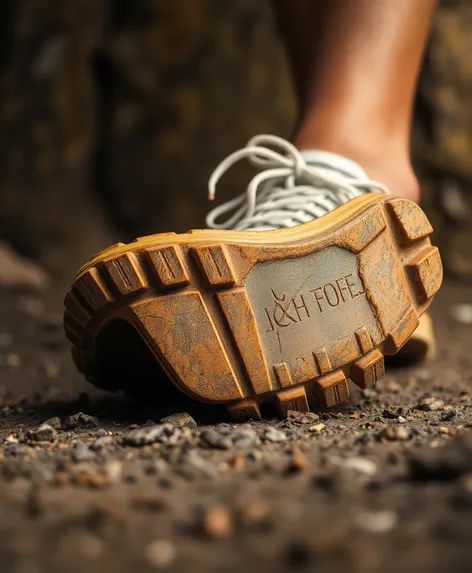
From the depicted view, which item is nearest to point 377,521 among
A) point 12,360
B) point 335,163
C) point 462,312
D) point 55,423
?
point 55,423

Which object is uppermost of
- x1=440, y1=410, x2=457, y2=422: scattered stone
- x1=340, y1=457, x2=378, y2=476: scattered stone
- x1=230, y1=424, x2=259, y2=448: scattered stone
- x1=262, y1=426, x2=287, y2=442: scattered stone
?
x1=230, y1=424, x2=259, y2=448: scattered stone

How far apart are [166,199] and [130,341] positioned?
1.86 m

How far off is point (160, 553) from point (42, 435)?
1.37ft

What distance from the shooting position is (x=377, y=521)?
1.79 ft

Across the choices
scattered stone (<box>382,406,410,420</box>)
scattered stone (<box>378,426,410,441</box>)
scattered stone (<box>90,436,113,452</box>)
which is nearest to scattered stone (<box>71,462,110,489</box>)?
scattered stone (<box>90,436,113,452</box>)

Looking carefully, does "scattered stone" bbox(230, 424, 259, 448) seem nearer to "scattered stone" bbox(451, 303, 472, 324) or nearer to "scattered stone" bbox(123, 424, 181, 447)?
"scattered stone" bbox(123, 424, 181, 447)

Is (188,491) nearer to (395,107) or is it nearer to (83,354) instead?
(83,354)

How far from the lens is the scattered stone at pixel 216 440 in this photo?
30.7 inches

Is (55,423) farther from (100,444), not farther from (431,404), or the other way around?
(431,404)

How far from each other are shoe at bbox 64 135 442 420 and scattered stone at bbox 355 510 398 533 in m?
0.37

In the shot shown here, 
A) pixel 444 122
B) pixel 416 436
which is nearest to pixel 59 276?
pixel 444 122

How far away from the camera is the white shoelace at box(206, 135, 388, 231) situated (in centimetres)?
107

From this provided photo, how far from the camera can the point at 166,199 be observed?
9.25 ft

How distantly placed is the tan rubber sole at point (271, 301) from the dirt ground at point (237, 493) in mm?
61
